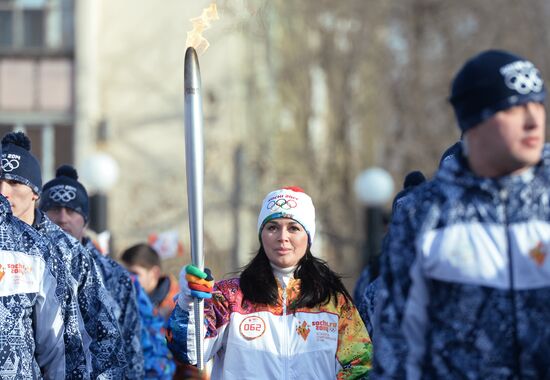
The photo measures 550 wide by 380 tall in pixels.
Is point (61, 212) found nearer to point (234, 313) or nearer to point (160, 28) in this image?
point (234, 313)

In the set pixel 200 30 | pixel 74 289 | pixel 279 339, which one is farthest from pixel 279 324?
pixel 200 30

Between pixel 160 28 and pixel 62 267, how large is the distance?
55.4 feet

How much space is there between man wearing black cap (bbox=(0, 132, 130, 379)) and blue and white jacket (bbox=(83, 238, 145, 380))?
1339 mm

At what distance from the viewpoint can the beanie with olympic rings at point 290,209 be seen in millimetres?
5977

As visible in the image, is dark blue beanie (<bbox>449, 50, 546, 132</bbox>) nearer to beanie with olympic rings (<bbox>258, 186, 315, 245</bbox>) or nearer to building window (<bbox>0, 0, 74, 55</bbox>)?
beanie with olympic rings (<bbox>258, 186, 315, 245</bbox>)

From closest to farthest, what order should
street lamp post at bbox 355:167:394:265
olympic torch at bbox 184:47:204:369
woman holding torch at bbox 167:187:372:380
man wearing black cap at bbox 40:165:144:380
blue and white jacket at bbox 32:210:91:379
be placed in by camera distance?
1. olympic torch at bbox 184:47:204:369
2. woman holding torch at bbox 167:187:372:380
3. blue and white jacket at bbox 32:210:91:379
4. man wearing black cap at bbox 40:165:144:380
5. street lamp post at bbox 355:167:394:265

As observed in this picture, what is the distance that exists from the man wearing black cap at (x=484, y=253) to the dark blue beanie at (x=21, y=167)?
8.56ft

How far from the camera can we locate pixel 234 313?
5.66 metres

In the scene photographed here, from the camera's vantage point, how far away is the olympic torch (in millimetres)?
5195

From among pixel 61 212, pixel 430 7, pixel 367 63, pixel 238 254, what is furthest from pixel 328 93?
pixel 61 212

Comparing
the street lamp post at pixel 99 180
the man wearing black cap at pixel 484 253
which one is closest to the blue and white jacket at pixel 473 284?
the man wearing black cap at pixel 484 253

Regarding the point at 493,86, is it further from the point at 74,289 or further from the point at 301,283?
the point at 74,289

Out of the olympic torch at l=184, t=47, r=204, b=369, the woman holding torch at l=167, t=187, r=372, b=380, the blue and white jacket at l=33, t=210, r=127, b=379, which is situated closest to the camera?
the olympic torch at l=184, t=47, r=204, b=369

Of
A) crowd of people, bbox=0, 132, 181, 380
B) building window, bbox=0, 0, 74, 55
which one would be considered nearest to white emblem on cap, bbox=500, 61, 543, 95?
crowd of people, bbox=0, 132, 181, 380
